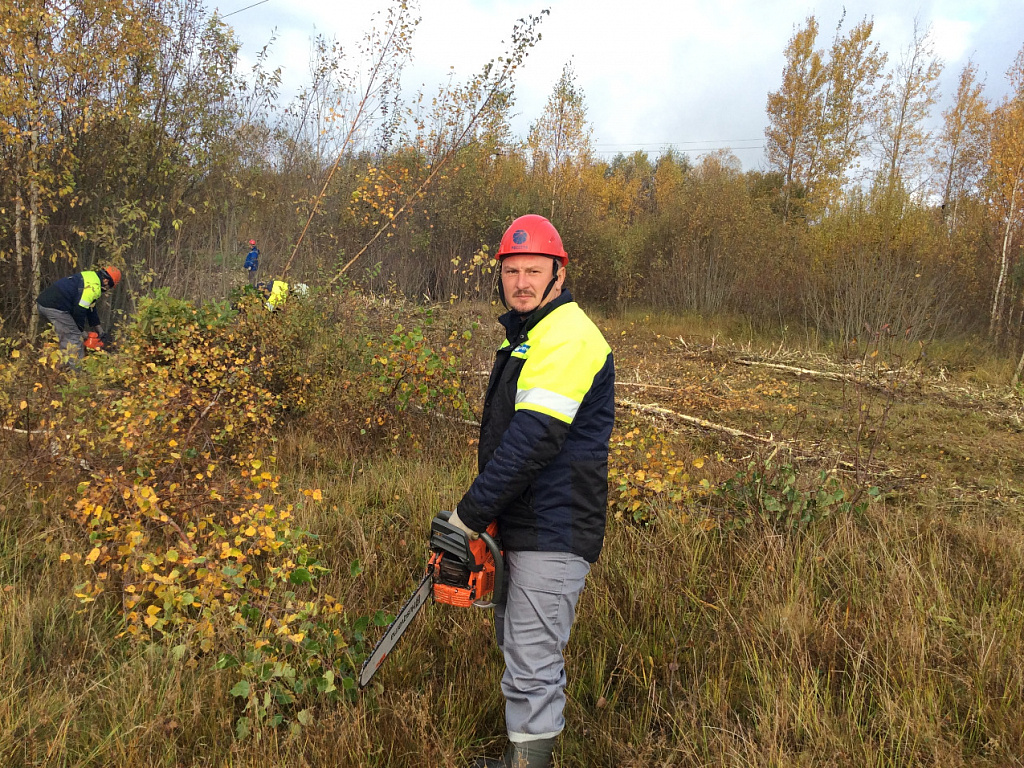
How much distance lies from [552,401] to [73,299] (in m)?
7.85

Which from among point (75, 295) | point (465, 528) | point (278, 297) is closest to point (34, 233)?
point (75, 295)

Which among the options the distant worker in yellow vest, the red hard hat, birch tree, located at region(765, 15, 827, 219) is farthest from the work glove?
birch tree, located at region(765, 15, 827, 219)

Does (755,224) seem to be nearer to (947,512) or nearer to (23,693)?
(947,512)

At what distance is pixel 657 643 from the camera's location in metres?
2.70

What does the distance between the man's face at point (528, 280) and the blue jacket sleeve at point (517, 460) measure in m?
0.46

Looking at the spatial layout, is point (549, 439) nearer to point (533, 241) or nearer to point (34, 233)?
point (533, 241)

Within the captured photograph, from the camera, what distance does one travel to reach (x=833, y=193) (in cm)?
2175

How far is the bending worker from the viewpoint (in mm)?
7148

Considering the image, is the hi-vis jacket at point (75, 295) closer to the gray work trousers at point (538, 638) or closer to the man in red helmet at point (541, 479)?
the man in red helmet at point (541, 479)

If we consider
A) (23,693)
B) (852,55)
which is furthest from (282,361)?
(852,55)

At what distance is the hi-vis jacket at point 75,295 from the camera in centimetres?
712

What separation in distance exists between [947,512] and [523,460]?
13.6ft

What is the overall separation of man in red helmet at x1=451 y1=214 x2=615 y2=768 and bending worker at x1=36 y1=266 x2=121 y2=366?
284 inches

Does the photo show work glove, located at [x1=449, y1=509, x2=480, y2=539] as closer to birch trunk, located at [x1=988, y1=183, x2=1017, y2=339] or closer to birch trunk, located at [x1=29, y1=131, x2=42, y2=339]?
birch trunk, located at [x1=29, y1=131, x2=42, y2=339]
